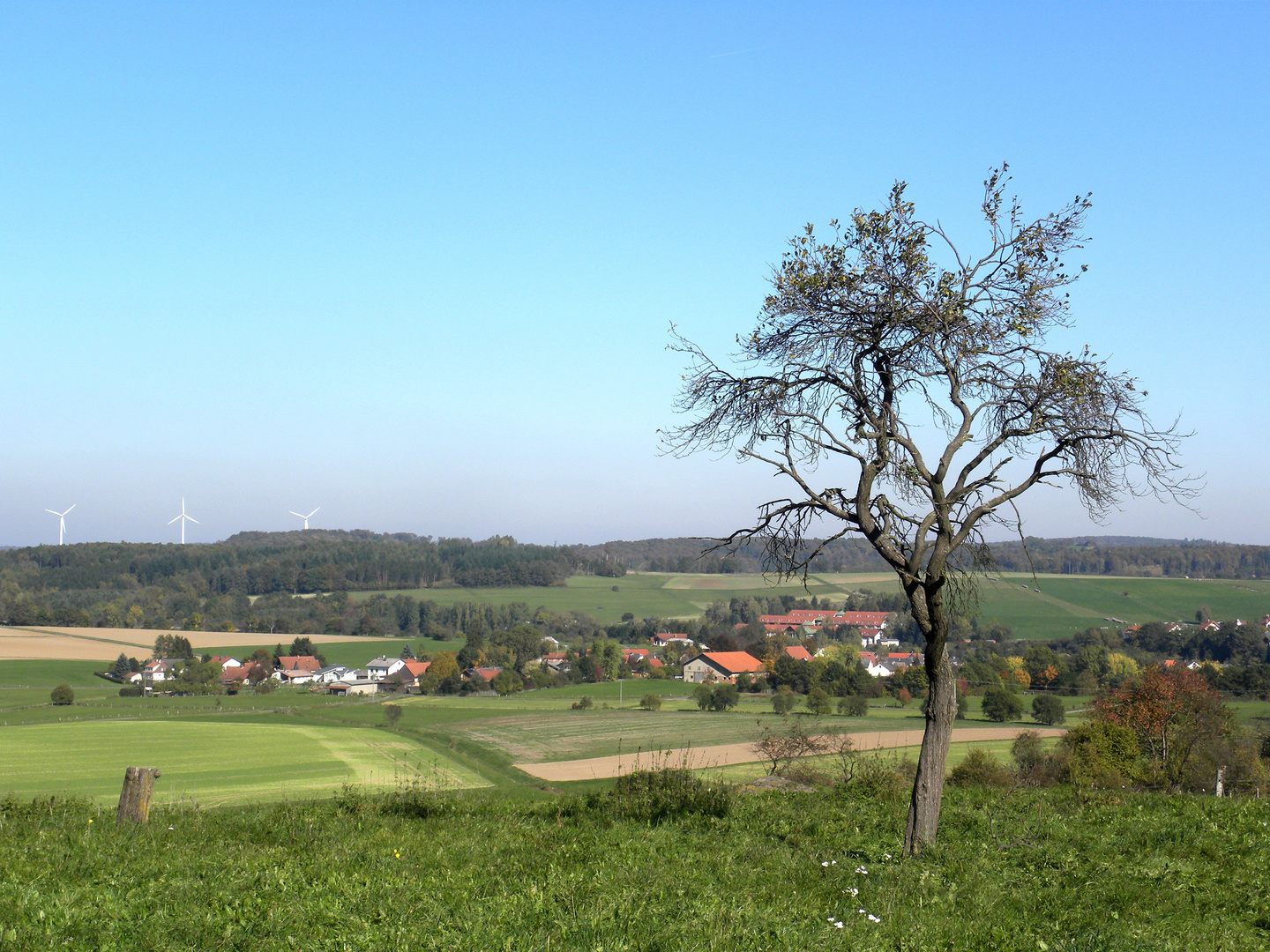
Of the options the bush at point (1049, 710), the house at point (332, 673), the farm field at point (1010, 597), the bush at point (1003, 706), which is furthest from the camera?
the farm field at point (1010, 597)

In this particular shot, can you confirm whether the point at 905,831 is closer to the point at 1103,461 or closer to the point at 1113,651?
the point at 1103,461

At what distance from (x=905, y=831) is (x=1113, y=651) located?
8731 centimetres

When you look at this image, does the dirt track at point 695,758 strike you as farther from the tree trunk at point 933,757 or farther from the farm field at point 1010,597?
the farm field at point 1010,597

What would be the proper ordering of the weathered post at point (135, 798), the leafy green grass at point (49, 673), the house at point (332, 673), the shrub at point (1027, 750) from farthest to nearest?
1. the house at point (332, 673)
2. the leafy green grass at point (49, 673)
3. the shrub at point (1027, 750)
4. the weathered post at point (135, 798)

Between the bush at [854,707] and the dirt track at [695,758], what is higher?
the dirt track at [695,758]

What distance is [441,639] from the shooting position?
120 meters

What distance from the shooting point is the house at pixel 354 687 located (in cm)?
8481

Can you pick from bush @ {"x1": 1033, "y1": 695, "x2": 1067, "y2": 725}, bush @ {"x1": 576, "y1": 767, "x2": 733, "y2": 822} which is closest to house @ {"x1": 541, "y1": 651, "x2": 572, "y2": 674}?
bush @ {"x1": 1033, "y1": 695, "x2": 1067, "y2": 725}

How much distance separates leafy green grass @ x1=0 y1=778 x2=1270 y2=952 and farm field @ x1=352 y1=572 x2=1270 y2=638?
7826 cm

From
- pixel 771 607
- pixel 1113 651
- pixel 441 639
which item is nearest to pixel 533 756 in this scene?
pixel 1113 651

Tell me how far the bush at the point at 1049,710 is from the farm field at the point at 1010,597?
24.6 meters

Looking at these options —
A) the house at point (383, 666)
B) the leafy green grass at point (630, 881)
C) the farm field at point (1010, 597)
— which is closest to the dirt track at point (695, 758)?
the leafy green grass at point (630, 881)

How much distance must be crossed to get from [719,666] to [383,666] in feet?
115

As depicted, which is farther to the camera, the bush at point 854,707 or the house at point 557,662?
the house at point 557,662
